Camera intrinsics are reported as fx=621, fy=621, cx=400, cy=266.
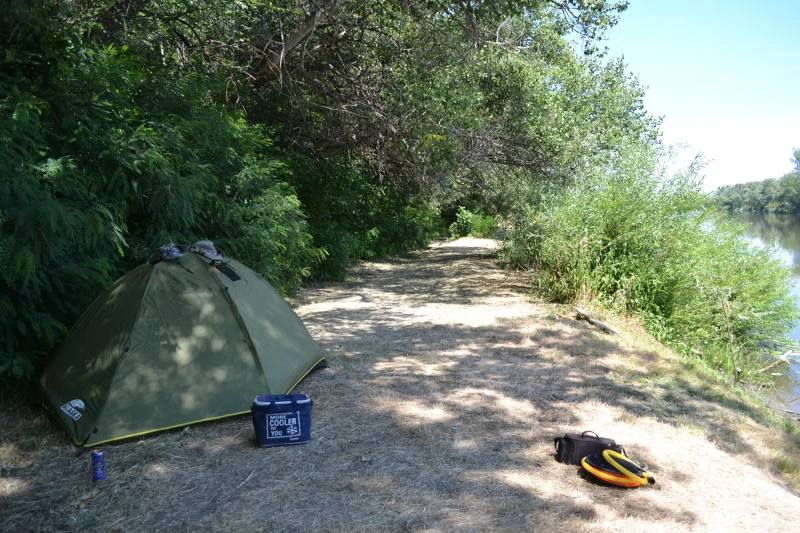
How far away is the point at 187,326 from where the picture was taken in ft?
16.5

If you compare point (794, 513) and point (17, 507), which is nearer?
point (17, 507)

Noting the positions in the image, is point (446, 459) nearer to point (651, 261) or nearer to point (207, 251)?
point (207, 251)

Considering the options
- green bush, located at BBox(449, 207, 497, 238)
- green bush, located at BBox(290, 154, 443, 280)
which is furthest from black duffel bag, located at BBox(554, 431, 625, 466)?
green bush, located at BBox(449, 207, 497, 238)

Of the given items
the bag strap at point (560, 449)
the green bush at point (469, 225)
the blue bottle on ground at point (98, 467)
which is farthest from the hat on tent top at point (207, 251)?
the green bush at point (469, 225)

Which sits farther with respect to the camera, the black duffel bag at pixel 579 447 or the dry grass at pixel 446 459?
the black duffel bag at pixel 579 447

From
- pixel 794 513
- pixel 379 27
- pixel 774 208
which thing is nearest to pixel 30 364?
pixel 794 513

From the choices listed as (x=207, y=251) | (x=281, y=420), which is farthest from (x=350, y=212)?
(x=281, y=420)

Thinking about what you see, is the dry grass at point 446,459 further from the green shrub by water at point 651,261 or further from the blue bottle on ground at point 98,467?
the green shrub by water at point 651,261

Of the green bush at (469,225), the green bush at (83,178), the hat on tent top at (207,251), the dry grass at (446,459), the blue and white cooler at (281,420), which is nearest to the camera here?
the dry grass at (446,459)

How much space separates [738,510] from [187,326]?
4124 millimetres

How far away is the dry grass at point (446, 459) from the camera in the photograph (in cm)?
358

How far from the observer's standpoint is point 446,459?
4.37m

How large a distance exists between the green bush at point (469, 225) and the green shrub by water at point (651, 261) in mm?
18101

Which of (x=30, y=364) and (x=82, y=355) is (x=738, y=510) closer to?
(x=82, y=355)
